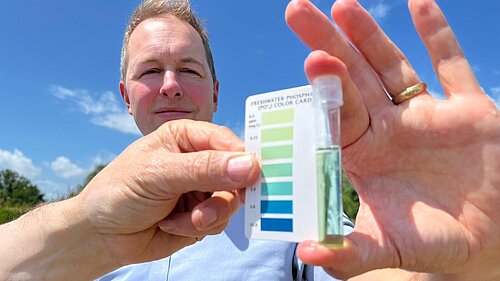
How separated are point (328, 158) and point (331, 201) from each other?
10cm

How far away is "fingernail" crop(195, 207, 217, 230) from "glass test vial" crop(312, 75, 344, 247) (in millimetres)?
439

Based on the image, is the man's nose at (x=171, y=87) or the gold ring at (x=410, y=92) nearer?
the gold ring at (x=410, y=92)

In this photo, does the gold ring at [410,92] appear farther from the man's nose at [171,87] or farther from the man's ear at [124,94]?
the man's ear at [124,94]

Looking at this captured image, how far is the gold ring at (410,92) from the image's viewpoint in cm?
130

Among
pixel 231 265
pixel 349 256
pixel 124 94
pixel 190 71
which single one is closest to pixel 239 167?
pixel 349 256

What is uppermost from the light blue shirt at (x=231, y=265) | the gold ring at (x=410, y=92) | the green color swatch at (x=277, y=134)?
the gold ring at (x=410, y=92)

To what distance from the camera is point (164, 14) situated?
3.17 metres

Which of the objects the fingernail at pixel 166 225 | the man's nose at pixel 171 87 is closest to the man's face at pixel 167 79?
the man's nose at pixel 171 87

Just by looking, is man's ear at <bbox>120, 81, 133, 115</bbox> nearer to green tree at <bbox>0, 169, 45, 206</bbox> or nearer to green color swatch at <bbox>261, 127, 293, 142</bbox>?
green color swatch at <bbox>261, 127, 293, 142</bbox>

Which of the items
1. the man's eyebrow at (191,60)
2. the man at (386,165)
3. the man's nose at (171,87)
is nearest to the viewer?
the man at (386,165)

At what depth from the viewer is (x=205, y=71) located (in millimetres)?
2900

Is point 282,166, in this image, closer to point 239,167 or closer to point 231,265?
point 239,167

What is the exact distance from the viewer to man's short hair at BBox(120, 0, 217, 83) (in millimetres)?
3199

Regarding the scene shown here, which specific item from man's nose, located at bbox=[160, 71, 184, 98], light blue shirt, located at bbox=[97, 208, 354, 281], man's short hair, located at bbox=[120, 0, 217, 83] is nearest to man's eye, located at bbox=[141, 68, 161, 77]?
man's nose, located at bbox=[160, 71, 184, 98]
